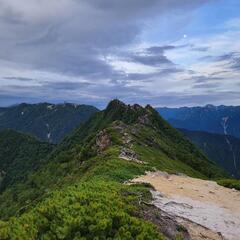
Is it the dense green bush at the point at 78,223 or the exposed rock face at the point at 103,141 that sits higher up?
the dense green bush at the point at 78,223

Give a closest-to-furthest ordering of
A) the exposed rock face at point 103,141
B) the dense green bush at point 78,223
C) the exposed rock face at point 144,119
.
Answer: the dense green bush at point 78,223
the exposed rock face at point 103,141
the exposed rock face at point 144,119

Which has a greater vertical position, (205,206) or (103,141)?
(205,206)

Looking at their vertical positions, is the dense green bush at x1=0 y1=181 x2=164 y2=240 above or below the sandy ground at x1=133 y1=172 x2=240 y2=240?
above

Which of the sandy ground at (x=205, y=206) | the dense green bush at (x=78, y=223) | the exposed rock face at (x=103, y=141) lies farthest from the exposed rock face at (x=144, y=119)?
the dense green bush at (x=78, y=223)

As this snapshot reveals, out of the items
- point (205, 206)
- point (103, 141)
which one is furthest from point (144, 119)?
point (205, 206)

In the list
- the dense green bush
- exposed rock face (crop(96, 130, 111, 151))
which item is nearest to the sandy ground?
the dense green bush

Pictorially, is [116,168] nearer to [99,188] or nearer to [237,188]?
[237,188]

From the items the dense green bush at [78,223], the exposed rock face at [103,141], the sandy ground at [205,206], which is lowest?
the exposed rock face at [103,141]

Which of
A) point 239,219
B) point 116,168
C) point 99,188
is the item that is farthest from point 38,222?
point 116,168

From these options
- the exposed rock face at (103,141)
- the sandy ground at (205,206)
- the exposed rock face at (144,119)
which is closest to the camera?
the sandy ground at (205,206)

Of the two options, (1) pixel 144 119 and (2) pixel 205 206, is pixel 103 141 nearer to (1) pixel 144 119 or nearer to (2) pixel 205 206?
(2) pixel 205 206

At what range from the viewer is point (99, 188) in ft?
83.8

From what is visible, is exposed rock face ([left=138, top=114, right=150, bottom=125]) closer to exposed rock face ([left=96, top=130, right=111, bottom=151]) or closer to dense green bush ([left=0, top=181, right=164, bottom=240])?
exposed rock face ([left=96, top=130, right=111, bottom=151])

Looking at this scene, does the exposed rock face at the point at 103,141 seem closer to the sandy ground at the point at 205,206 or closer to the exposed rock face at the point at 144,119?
the sandy ground at the point at 205,206
